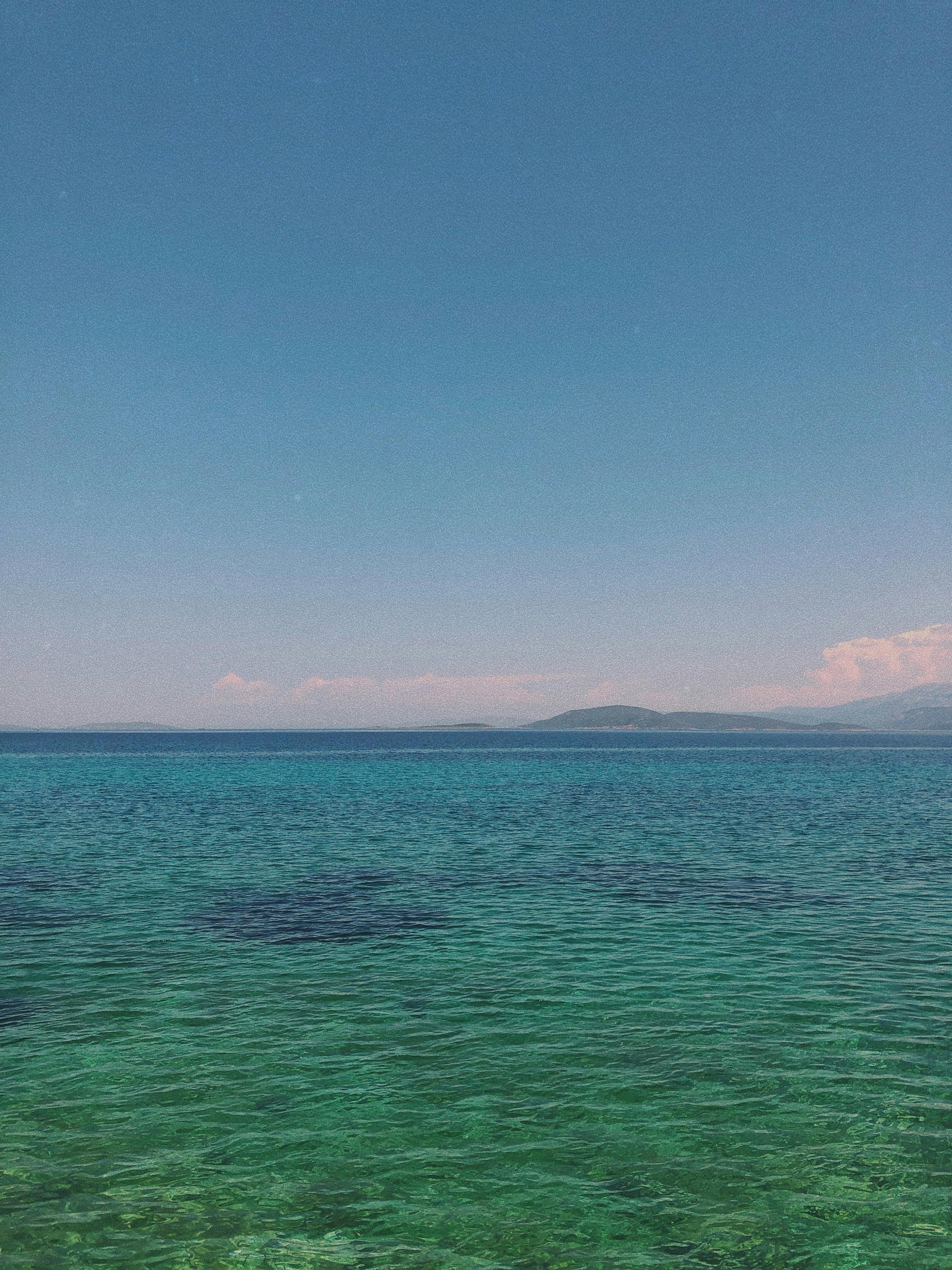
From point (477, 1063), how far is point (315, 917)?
50.9 feet

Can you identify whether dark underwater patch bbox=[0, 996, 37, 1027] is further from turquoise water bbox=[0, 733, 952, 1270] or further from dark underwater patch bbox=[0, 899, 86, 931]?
dark underwater patch bbox=[0, 899, 86, 931]

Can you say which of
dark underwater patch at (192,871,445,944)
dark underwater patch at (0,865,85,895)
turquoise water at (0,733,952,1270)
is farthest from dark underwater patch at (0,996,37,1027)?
dark underwater patch at (0,865,85,895)

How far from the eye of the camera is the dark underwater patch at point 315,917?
1151 inches

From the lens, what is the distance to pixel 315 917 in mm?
31969

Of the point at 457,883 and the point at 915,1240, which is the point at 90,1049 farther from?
A: the point at 457,883

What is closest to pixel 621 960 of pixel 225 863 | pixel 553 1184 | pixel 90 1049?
pixel 553 1184

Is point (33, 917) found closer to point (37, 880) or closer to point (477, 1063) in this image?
point (37, 880)

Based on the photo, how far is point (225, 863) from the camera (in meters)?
44.1

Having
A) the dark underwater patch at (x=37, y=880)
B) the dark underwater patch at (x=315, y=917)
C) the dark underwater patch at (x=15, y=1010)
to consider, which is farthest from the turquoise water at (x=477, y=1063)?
the dark underwater patch at (x=37, y=880)

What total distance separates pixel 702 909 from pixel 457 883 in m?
12.0

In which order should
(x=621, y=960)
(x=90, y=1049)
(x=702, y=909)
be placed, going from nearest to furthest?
1. (x=90, y=1049)
2. (x=621, y=960)
3. (x=702, y=909)

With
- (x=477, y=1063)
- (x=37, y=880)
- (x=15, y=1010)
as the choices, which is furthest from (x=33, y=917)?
(x=477, y=1063)

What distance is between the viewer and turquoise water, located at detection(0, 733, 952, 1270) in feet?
40.3

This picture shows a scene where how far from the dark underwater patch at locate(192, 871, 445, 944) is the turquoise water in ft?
0.66
